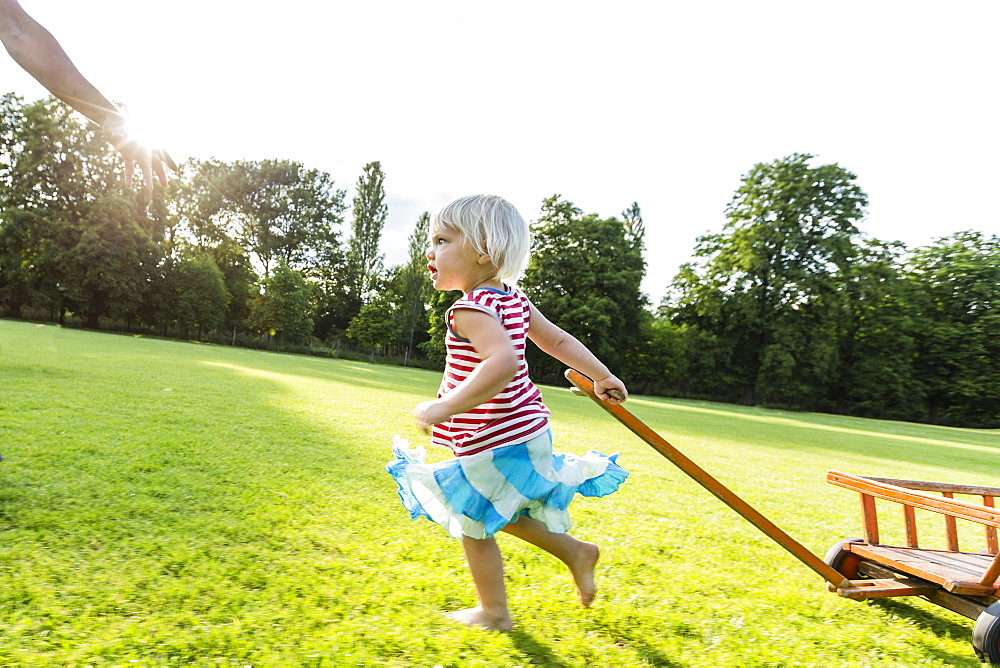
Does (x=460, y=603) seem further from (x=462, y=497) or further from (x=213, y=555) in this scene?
(x=213, y=555)

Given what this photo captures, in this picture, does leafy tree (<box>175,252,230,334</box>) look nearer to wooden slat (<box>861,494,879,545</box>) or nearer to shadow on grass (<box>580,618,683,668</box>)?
shadow on grass (<box>580,618,683,668</box>)

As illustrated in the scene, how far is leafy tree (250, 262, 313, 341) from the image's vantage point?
4503 cm

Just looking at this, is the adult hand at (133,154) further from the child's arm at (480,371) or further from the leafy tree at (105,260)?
the leafy tree at (105,260)

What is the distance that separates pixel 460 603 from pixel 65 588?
1.41 metres

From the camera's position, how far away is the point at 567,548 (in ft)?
7.47

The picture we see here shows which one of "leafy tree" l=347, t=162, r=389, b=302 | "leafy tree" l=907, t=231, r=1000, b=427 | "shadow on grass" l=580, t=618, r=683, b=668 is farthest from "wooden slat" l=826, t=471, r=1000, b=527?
"leafy tree" l=347, t=162, r=389, b=302

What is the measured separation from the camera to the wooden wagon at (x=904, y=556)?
2256 mm

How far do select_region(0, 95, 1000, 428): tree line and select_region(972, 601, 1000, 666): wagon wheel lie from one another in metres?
38.7

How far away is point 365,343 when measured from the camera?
47.6 m

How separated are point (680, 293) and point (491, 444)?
45148 millimetres

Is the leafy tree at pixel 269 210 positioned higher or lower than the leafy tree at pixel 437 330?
higher

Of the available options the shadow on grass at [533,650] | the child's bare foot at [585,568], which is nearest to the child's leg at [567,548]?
the child's bare foot at [585,568]

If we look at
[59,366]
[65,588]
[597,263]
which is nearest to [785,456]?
[65,588]

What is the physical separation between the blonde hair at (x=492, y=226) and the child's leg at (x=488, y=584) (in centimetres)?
99
